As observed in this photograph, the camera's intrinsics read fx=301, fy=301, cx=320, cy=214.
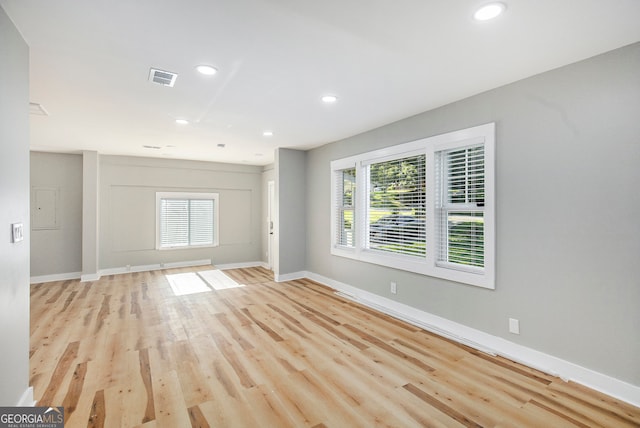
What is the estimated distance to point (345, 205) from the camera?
17.3 feet

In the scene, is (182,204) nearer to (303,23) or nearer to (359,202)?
(359,202)

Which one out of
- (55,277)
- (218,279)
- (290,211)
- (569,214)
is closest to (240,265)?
(218,279)

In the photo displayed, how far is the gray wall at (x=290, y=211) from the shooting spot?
5.89 meters

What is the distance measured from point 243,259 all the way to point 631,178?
7287 millimetres

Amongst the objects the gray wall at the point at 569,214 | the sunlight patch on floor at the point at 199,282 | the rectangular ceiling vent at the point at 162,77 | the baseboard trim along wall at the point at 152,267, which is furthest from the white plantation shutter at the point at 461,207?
the baseboard trim along wall at the point at 152,267

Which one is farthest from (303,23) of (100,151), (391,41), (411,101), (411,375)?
(100,151)

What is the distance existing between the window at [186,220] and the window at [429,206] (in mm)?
3964

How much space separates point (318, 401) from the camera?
2244 millimetres

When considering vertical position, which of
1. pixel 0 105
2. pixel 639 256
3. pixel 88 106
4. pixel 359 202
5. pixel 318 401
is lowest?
pixel 318 401

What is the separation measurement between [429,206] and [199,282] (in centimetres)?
453

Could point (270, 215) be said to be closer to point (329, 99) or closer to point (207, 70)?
point (329, 99)

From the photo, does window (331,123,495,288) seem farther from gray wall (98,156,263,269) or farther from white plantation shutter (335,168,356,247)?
gray wall (98,156,263,269)

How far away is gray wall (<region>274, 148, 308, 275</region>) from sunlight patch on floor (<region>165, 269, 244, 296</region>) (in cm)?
102

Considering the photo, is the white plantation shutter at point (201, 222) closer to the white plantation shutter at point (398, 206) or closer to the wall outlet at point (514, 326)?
the white plantation shutter at point (398, 206)
